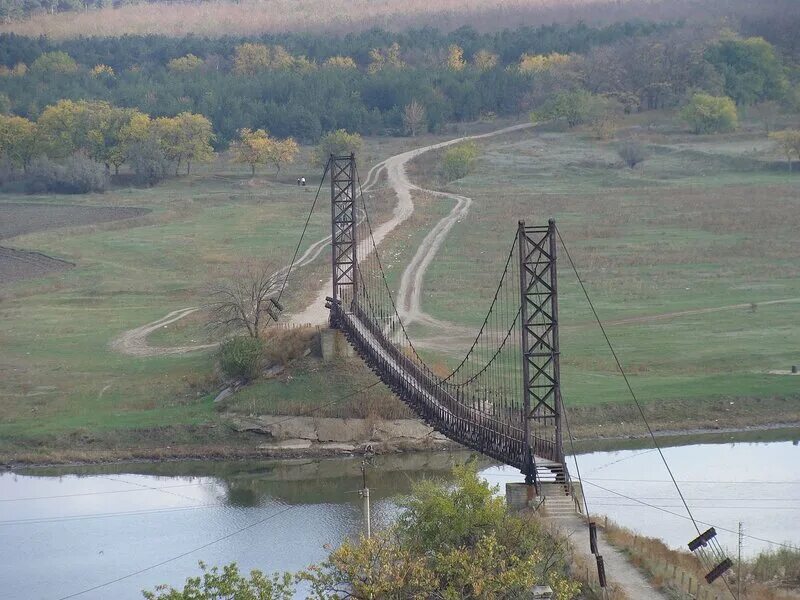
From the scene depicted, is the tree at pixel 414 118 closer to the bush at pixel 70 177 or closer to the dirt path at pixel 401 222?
the dirt path at pixel 401 222

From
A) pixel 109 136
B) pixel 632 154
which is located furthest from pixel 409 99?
pixel 632 154

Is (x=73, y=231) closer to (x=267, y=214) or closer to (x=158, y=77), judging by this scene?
(x=267, y=214)

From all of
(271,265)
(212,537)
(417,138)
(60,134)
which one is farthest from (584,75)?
(212,537)

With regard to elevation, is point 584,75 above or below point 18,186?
above

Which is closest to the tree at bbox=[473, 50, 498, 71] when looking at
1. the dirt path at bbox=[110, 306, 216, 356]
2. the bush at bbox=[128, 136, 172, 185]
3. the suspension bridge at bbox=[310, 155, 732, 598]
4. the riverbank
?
the bush at bbox=[128, 136, 172, 185]

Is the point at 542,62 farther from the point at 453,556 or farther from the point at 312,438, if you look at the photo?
the point at 453,556

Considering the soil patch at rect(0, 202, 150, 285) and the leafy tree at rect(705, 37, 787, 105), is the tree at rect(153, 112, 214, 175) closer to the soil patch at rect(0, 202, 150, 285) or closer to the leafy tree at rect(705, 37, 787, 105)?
the soil patch at rect(0, 202, 150, 285)

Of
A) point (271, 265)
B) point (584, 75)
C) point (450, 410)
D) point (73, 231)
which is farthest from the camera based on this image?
point (584, 75)
